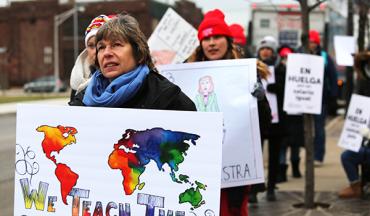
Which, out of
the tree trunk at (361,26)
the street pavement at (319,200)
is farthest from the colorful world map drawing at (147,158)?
the tree trunk at (361,26)

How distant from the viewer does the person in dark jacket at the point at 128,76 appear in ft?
8.70

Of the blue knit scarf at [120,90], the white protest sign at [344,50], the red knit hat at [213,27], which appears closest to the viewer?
the blue knit scarf at [120,90]

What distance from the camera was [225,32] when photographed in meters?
4.11

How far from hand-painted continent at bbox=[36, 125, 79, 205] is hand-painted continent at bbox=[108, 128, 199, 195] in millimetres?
205

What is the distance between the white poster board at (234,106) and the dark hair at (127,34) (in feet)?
3.99

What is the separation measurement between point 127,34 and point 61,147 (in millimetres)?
568

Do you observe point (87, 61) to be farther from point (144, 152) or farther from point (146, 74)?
point (144, 152)

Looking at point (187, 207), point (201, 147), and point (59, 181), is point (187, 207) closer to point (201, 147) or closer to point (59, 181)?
point (201, 147)

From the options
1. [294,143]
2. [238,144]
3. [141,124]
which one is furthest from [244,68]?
[294,143]

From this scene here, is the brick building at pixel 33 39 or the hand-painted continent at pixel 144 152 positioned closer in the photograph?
the hand-painted continent at pixel 144 152

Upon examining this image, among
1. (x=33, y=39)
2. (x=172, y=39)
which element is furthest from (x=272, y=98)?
(x=33, y=39)

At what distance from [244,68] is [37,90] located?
5164cm

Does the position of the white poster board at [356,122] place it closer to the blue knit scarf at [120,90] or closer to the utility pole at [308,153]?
→ the utility pole at [308,153]

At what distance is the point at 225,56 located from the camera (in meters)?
4.12
